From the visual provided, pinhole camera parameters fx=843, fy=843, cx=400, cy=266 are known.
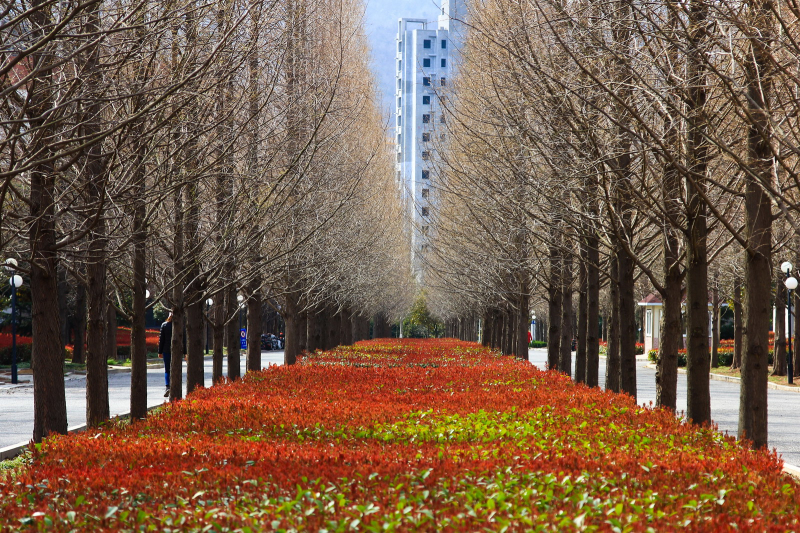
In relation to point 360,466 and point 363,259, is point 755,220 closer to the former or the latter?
point 360,466

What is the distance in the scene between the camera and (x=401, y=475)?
5.01m

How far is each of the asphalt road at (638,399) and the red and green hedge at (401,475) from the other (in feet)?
17.0

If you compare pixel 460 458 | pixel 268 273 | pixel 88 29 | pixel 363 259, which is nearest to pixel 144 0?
pixel 88 29

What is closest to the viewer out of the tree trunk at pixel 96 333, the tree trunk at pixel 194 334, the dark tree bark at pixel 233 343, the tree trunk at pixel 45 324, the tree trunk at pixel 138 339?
the tree trunk at pixel 45 324

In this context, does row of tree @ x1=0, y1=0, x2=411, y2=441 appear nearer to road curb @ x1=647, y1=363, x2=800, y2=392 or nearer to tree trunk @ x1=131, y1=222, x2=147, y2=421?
tree trunk @ x1=131, y1=222, x2=147, y2=421

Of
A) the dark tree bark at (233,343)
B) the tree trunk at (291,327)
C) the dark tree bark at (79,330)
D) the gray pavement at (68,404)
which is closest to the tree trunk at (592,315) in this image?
the dark tree bark at (233,343)

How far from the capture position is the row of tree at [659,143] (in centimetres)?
644

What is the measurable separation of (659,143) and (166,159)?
4.06 meters

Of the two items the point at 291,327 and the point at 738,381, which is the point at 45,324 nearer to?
the point at 291,327

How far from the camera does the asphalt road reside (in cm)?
1277

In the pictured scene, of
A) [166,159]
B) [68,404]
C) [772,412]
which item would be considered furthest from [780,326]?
[166,159]

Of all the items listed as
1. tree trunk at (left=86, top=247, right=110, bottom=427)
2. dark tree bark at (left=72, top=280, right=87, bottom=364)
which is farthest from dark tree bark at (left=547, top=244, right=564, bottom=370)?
dark tree bark at (left=72, top=280, right=87, bottom=364)

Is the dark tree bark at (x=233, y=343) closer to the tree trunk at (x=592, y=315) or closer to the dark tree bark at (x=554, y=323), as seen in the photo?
the tree trunk at (x=592, y=315)

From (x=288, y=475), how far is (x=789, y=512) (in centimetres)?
278
